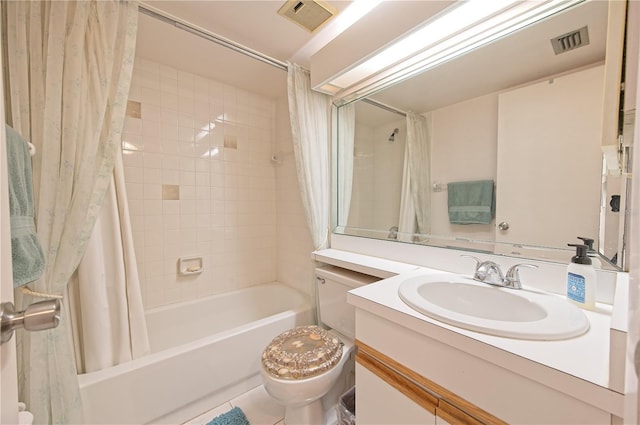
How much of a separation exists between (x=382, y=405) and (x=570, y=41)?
1.43 meters

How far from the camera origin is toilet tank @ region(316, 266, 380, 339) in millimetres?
1305

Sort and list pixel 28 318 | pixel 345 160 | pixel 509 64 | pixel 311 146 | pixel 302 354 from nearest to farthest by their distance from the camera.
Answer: pixel 28 318 < pixel 509 64 < pixel 302 354 < pixel 311 146 < pixel 345 160

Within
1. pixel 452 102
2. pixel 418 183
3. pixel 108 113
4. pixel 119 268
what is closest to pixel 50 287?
pixel 119 268

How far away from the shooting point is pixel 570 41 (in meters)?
0.86

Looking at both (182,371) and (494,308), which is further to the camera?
(182,371)

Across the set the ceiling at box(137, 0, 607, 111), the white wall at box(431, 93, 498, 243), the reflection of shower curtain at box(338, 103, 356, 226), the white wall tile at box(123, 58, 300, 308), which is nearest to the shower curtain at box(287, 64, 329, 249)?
the reflection of shower curtain at box(338, 103, 356, 226)

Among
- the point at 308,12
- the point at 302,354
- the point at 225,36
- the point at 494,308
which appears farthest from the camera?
the point at 225,36

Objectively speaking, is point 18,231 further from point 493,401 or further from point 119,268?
point 493,401

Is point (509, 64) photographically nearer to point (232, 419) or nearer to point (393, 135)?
point (393, 135)

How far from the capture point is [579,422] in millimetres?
443

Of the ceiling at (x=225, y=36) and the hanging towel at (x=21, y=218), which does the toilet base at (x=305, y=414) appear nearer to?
the hanging towel at (x=21, y=218)

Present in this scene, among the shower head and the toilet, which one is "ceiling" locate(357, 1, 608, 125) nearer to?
the shower head

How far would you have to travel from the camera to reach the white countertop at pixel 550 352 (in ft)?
1.41

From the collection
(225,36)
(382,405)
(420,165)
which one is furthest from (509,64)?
(225,36)
